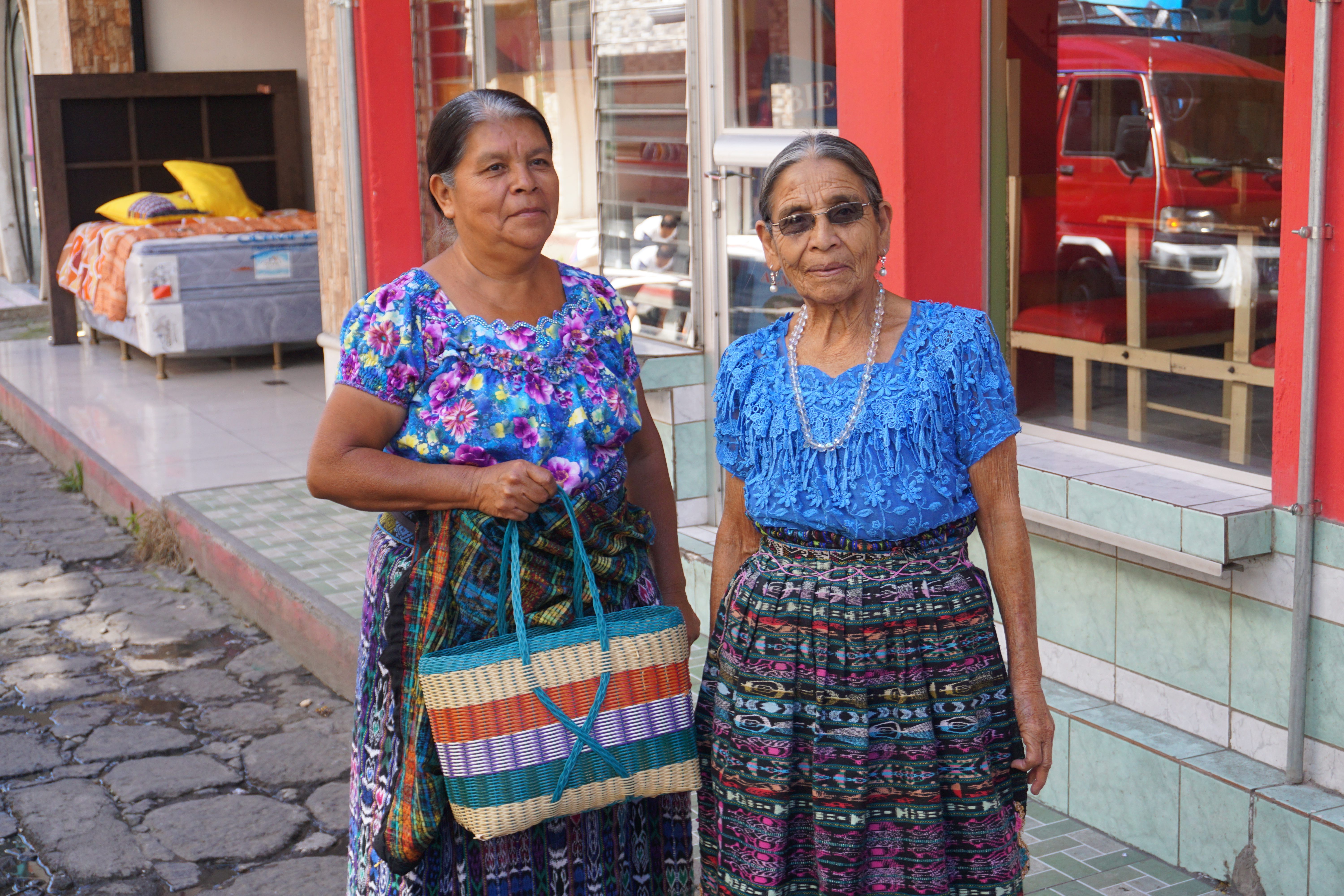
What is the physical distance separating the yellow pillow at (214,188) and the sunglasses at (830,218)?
9845 millimetres

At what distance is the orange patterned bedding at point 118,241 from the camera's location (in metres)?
10.7

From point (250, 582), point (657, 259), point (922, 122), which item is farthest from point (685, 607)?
point (250, 582)

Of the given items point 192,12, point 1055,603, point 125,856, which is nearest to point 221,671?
point 125,856

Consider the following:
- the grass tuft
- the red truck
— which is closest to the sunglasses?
the red truck

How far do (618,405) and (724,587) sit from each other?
0.37m

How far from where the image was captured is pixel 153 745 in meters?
4.59

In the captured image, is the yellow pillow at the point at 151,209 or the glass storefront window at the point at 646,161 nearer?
the glass storefront window at the point at 646,161

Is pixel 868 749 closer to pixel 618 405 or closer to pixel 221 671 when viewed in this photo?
pixel 618 405

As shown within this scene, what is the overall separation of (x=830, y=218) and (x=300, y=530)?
4673mm

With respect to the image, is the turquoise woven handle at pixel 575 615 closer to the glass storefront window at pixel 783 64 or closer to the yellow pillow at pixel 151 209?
the glass storefront window at pixel 783 64

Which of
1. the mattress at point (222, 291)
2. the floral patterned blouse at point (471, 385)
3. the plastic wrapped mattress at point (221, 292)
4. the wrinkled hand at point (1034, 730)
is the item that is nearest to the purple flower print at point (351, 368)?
the floral patterned blouse at point (471, 385)

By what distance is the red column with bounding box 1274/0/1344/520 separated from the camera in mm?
2842

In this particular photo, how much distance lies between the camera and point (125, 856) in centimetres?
381

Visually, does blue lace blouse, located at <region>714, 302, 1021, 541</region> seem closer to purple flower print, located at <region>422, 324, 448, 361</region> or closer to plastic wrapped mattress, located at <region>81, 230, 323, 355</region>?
purple flower print, located at <region>422, 324, 448, 361</region>
